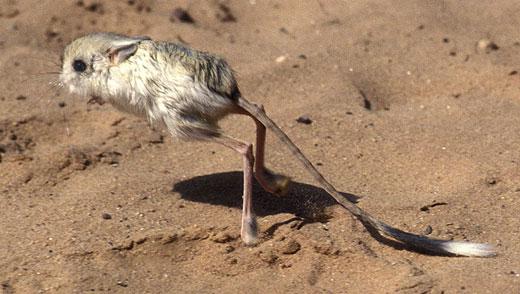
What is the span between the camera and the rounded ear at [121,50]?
16.1 ft

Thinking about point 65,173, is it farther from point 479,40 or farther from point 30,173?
point 479,40

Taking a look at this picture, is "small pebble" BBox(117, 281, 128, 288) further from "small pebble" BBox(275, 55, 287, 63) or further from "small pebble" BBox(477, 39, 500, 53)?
"small pebble" BBox(477, 39, 500, 53)

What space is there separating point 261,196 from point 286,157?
0.51 metres

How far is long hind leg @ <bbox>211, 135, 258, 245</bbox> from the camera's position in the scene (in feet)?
15.4

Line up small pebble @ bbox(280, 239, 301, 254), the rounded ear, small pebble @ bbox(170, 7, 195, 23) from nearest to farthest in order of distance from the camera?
small pebble @ bbox(280, 239, 301, 254) < the rounded ear < small pebble @ bbox(170, 7, 195, 23)

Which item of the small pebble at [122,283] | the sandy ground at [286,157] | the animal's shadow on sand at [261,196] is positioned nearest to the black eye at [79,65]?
the sandy ground at [286,157]

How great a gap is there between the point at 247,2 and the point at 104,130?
2824 mm

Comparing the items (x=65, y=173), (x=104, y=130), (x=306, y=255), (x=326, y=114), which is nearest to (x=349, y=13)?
(x=326, y=114)

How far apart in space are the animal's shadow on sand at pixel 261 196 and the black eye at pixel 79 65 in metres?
0.83

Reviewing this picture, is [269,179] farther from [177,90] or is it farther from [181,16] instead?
[181,16]

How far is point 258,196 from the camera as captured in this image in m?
5.30

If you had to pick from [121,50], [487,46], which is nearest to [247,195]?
[121,50]

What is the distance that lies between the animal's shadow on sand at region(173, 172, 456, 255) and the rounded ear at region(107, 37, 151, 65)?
32.9 inches

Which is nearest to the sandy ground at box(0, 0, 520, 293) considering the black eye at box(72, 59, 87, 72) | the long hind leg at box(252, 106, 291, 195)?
the long hind leg at box(252, 106, 291, 195)
